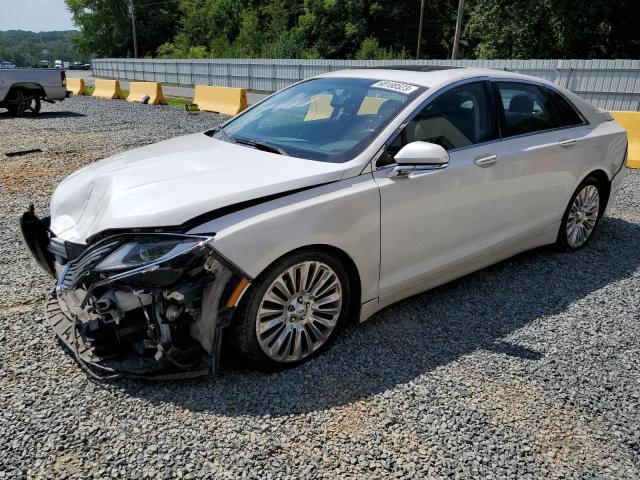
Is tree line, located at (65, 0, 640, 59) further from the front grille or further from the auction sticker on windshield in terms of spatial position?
the front grille

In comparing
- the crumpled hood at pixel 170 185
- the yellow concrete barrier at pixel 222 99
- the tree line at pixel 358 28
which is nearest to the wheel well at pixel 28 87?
the yellow concrete barrier at pixel 222 99

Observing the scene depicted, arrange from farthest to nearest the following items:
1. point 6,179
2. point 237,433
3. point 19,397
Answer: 1. point 6,179
2. point 19,397
3. point 237,433

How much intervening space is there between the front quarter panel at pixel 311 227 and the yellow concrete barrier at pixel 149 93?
60.5 ft

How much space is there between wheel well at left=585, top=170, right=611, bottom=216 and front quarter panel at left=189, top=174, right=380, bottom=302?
277 centimetres

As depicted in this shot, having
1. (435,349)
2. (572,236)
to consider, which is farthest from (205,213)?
(572,236)

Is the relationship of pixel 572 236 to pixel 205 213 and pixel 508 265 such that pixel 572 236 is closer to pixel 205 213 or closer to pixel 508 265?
pixel 508 265

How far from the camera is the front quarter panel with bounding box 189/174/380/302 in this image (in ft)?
9.12

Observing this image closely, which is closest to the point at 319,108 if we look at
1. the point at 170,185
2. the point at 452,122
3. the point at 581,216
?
the point at 452,122

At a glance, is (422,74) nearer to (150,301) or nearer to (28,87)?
(150,301)

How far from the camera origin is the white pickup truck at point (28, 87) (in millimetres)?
14930

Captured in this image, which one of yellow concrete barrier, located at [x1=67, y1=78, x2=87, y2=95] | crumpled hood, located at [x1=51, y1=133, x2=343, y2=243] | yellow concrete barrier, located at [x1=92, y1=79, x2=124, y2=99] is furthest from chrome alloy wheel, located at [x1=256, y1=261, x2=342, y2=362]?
yellow concrete barrier, located at [x1=67, y1=78, x2=87, y2=95]

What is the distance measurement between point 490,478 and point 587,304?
2.23 metres

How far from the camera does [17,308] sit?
3.93 m

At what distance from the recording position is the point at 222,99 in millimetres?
17203
